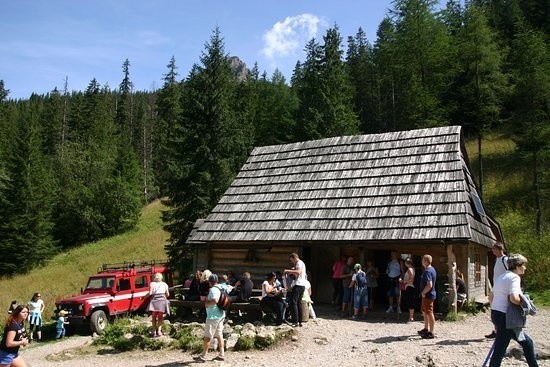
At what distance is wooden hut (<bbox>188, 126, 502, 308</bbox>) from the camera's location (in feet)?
47.0

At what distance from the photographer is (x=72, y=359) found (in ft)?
37.8

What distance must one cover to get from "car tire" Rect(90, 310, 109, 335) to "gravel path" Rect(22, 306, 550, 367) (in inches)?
81.3

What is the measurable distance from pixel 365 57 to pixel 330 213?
51.7 metres

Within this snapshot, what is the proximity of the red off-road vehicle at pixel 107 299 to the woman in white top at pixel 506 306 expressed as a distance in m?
12.5

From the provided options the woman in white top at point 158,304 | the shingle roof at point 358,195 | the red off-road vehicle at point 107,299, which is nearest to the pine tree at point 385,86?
the shingle roof at point 358,195

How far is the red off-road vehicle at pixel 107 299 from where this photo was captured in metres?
15.8

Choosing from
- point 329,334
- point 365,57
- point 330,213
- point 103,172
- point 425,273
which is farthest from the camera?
point 365,57

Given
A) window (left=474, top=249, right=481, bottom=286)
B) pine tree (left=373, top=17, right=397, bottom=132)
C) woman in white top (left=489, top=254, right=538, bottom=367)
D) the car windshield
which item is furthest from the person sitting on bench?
pine tree (left=373, top=17, right=397, bottom=132)

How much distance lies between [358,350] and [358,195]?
7297 mm

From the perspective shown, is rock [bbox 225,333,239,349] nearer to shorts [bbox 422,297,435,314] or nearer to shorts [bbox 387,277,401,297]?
shorts [bbox 422,297,435,314]

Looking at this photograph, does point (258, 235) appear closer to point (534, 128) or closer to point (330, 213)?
point (330, 213)

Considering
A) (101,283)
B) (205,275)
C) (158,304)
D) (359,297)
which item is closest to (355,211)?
(359,297)

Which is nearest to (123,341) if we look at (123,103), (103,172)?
(103,172)

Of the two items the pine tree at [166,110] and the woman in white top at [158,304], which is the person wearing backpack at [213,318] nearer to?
the woman in white top at [158,304]
